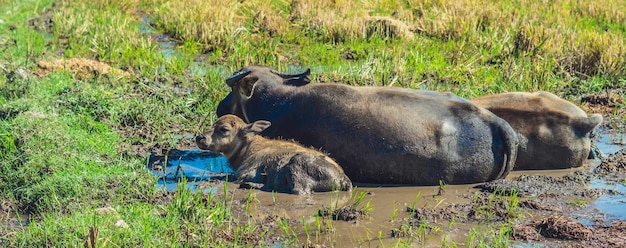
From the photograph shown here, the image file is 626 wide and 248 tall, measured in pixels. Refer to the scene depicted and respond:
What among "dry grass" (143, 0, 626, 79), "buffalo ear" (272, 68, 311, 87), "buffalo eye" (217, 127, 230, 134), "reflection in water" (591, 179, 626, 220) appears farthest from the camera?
"dry grass" (143, 0, 626, 79)

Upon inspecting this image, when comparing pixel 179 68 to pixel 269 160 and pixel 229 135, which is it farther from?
pixel 269 160

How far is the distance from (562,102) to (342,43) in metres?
5.38

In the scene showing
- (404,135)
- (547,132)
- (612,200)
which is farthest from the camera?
(547,132)

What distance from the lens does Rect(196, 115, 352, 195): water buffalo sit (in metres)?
7.93

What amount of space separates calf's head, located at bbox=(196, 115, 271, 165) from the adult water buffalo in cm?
29

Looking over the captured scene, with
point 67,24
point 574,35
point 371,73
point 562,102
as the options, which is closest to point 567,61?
point 574,35

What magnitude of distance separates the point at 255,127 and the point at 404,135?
4.69 feet

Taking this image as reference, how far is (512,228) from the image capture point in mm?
6816

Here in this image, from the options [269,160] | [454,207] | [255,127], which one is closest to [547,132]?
[454,207]

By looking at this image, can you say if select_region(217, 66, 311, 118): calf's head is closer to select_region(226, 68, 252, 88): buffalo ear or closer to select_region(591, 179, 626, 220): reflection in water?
select_region(226, 68, 252, 88): buffalo ear

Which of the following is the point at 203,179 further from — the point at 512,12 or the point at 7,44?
the point at 512,12

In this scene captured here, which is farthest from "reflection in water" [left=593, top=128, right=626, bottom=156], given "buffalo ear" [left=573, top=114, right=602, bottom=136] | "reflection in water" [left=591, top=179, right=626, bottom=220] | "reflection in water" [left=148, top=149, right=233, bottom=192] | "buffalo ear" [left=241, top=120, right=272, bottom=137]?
"reflection in water" [left=148, top=149, right=233, bottom=192]

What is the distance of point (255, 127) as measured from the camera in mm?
8883

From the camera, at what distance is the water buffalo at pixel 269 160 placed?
7926 millimetres
